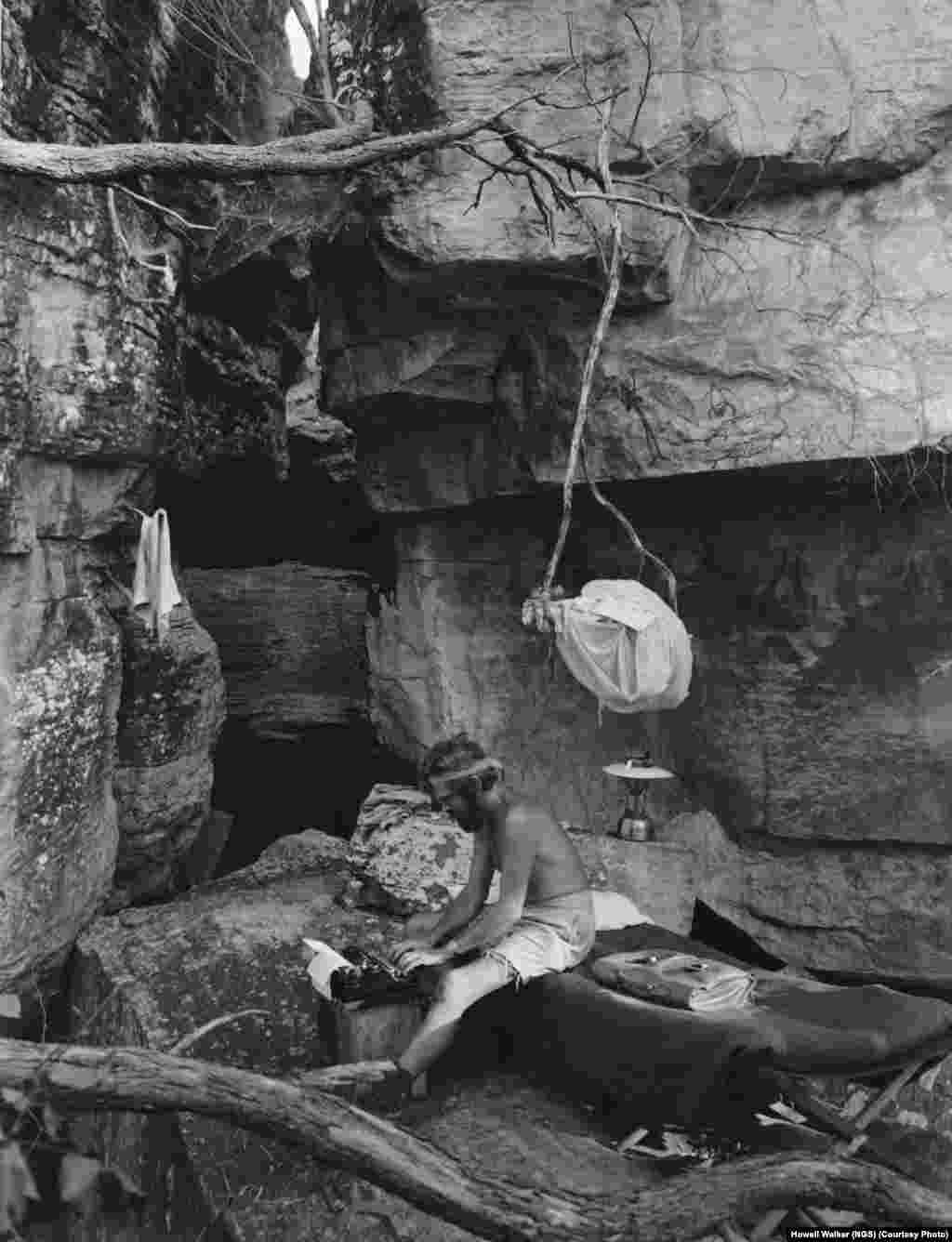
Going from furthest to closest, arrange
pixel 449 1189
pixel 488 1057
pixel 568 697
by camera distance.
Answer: pixel 568 697 < pixel 488 1057 < pixel 449 1189

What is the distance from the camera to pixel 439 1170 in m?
2.93

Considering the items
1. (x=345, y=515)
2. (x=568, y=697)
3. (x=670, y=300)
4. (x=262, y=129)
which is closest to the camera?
(x=670, y=300)

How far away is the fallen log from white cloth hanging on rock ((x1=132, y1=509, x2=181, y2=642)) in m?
3.49

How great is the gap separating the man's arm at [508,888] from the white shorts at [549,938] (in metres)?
0.09

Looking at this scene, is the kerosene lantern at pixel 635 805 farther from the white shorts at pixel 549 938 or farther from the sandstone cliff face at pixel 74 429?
the sandstone cliff face at pixel 74 429

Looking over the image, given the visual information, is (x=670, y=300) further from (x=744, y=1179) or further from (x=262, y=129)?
(x=744, y=1179)

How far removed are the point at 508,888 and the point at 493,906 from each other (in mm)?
98

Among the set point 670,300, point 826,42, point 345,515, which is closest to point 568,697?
point 670,300

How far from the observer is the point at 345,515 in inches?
405

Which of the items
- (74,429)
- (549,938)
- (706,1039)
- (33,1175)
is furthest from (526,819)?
(74,429)

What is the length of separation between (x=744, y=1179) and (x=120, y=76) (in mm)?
6460

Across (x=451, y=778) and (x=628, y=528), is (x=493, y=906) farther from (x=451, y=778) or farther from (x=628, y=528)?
(x=628, y=528)

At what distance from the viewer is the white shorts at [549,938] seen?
4113mm

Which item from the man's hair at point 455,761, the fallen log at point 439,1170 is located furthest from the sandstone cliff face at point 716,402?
the fallen log at point 439,1170
